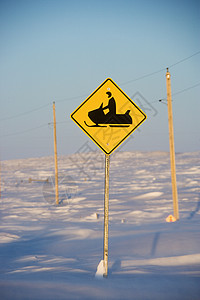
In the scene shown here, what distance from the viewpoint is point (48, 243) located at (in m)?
11.8

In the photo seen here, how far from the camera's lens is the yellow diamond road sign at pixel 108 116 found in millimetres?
5324

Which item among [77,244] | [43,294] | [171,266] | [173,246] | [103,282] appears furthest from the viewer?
[77,244]

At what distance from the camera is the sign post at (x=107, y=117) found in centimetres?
532

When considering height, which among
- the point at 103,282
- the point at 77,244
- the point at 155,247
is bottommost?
the point at 77,244

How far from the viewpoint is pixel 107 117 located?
5.40 metres

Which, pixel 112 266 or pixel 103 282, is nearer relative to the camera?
pixel 103 282

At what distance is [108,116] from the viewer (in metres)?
5.39

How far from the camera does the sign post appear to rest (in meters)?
5.32

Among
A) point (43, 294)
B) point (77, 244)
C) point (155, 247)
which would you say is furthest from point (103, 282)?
point (77, 244)

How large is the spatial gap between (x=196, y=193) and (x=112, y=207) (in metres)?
9.49

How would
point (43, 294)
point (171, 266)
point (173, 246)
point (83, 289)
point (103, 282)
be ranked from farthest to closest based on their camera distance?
point (173, 246)
point (171, 266)
point (103, 282)
point (83, 289)
point (43, 294)

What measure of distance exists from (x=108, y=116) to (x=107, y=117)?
24 mm

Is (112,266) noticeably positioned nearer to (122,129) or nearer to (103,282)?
(103,282)

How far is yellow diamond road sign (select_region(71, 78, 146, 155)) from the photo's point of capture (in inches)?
210
